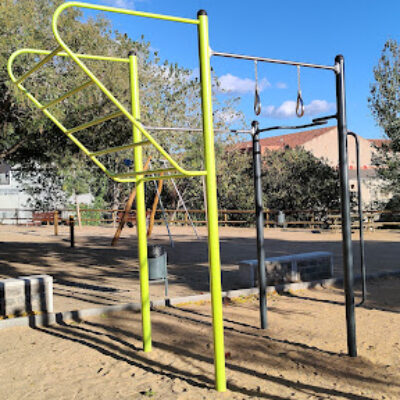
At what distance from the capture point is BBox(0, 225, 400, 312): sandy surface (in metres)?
8.01

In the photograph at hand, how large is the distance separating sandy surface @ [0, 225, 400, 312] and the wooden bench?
0.32 metres

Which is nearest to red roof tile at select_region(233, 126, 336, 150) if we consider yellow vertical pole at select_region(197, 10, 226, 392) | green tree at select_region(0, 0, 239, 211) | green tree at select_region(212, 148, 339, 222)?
green tree at select_region(212, 148, 339, 222)

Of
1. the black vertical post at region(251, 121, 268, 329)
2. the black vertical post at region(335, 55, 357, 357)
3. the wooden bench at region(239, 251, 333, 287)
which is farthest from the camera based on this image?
the wooden bench at region(239, 251, 333, 287)

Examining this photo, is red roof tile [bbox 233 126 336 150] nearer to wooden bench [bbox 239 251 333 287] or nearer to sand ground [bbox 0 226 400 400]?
wooden bench [bbox 239 251 333 287]

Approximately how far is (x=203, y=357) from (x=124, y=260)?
25.1 feet

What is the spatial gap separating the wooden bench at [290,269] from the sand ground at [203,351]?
1.49ft

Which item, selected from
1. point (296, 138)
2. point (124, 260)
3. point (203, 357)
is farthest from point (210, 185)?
point (296, 138)

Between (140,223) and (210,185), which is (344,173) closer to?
(210,185)

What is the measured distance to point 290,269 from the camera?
26.7ft

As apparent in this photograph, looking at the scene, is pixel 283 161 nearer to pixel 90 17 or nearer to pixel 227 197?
pixel 227 197

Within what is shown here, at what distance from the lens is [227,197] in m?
29.5

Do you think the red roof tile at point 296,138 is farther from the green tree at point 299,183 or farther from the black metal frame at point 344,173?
the black metal frame at point 344,173

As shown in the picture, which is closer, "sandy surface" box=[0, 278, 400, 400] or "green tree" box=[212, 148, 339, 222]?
"sandy surface" box=[0, 278, 400, 400]

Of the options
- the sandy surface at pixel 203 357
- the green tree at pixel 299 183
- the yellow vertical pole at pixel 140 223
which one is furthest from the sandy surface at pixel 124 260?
the green tree at pixel 299 183
